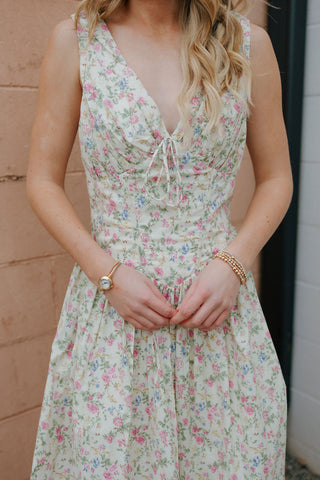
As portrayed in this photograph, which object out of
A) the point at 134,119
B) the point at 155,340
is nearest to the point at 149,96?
the point at 134,119

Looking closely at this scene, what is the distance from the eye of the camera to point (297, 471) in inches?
76.8

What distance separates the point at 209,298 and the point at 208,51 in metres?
0.54

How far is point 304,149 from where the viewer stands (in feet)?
5.72

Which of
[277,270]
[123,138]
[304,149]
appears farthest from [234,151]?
[277,270]

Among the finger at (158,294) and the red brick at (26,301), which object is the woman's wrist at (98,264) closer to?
the finger at (158,294)

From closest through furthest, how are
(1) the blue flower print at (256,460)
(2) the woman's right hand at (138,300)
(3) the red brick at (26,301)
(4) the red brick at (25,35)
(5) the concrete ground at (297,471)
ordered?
1. (2) the woman's right hand at (138,300)
2. (1) the blue flower print at (256,460)
3. (4) the red brick at (25,35)
4. (3) the red brick at (26,301)
5. (5) the concrete ground at (297,471)

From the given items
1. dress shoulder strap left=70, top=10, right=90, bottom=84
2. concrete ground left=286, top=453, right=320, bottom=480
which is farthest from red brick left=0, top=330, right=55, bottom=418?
concrete ground left=286, top=453, right=320, bottom=480

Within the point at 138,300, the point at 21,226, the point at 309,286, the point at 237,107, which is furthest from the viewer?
the point at 309,286

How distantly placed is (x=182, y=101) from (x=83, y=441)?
731 mm

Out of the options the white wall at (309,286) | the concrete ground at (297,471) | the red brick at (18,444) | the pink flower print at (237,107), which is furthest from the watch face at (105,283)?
the concrete ground at (297,471)

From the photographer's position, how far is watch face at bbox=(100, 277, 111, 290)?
91cm

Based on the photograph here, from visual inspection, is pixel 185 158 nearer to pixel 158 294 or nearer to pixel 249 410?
pixel 158 294

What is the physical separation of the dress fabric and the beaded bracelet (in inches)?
2.1

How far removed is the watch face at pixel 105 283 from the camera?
91cm
